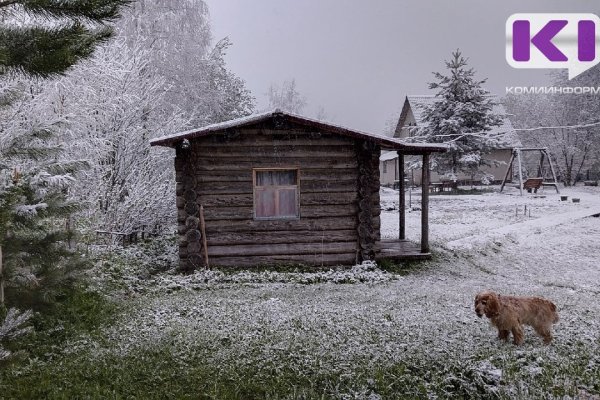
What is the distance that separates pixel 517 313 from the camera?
5.68 metres

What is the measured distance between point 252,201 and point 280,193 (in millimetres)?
840

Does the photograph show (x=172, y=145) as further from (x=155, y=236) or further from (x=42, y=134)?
(x=155, y=236)

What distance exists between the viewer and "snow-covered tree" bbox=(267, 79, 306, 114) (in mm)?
50781

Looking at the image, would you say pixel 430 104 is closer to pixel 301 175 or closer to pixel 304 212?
pixel 301 175

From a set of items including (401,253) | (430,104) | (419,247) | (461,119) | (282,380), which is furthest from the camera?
(430,104)

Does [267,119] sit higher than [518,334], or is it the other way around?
[267,119]

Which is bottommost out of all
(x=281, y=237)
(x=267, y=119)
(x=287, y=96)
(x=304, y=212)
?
(x=281, y=237)

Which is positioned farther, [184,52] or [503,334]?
[184,52]

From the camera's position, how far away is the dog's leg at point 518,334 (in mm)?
5688

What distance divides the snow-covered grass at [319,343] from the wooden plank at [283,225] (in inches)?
52.9

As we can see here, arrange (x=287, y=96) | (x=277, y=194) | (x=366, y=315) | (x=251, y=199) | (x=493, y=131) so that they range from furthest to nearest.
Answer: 1. (x=287, y=96)
2. (x=493, y=131)
3. (x=277, y=194)
4. (x=251, y=199)
5. (x=366, y=315)

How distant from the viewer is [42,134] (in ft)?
19.0

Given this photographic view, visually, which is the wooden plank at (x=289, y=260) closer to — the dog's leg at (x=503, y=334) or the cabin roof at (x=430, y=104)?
the dog's leg at (x=503, y=334)

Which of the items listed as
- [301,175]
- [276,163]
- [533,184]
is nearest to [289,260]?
[301,175]
